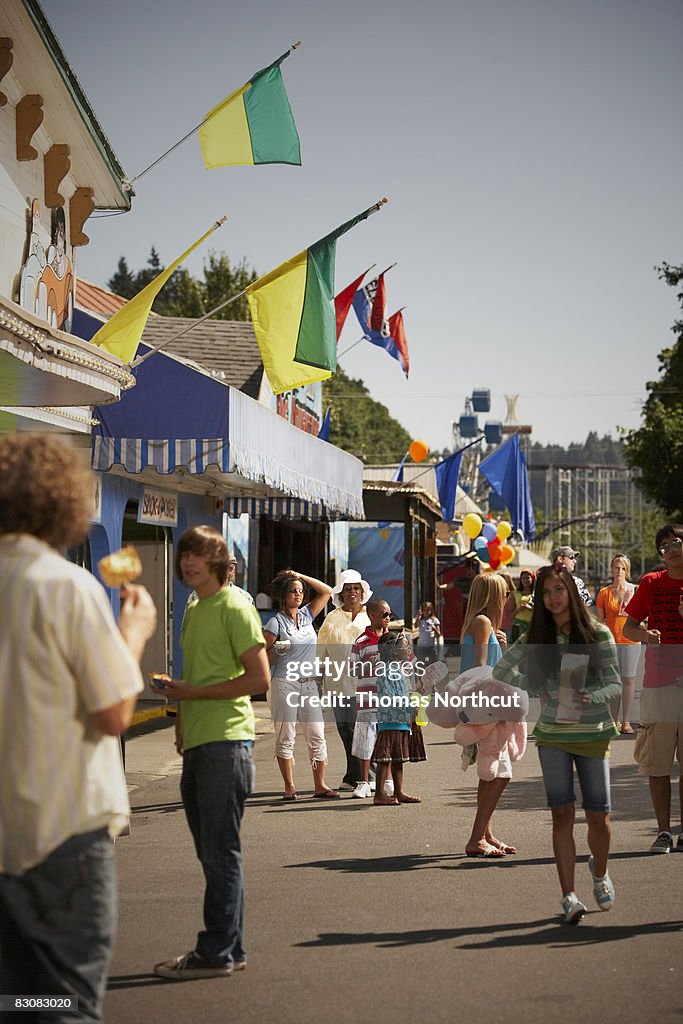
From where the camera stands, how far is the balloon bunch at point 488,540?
28.6m

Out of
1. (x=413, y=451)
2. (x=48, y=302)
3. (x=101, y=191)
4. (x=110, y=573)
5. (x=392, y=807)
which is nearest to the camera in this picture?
(x=110, y=573)

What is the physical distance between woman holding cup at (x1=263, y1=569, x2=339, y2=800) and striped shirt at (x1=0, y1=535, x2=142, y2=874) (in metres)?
7.44

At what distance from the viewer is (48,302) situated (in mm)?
12695

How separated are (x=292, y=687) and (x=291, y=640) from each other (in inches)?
16.0

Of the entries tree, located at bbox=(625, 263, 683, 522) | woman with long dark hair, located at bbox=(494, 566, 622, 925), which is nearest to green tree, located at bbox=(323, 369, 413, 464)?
tree, located at bbox=(625, 263, 683, 522)

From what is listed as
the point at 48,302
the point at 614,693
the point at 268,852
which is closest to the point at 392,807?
the point at 268,852

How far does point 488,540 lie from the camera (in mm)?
30672

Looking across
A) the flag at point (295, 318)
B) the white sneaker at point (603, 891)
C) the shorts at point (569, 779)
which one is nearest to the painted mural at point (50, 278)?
the flag at point (295, 318)

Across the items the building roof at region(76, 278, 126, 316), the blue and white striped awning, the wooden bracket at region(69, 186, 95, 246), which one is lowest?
the blue and white striped awning

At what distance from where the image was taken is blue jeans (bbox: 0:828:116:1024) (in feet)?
10.9

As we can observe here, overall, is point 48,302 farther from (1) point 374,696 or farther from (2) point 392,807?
(2) point 392,807

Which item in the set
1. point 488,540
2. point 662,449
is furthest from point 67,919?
point 662,449

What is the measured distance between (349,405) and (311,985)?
96.1 m

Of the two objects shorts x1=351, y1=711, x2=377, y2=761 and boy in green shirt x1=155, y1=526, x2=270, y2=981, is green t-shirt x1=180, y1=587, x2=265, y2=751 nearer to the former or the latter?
boy in green shirt x1=155, y1=526, x2=270, y2=981
